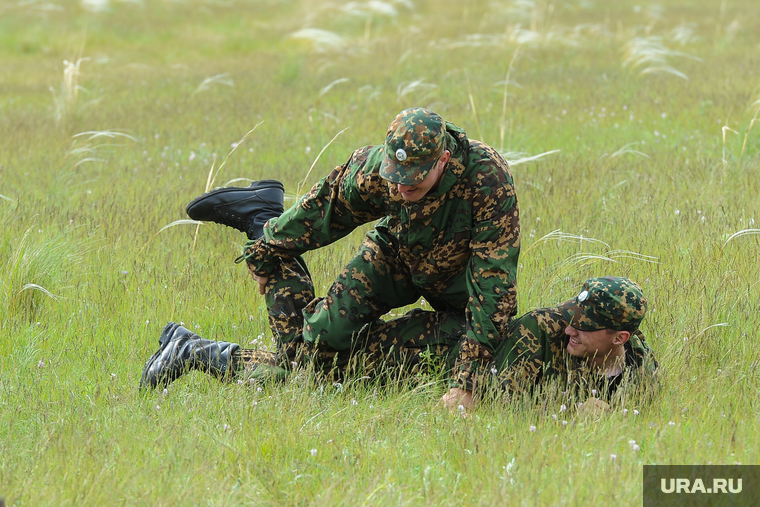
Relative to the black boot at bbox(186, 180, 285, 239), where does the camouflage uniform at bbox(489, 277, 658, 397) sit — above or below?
below

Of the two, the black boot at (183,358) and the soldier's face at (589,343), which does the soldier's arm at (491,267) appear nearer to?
the soldier's face at (589,343)

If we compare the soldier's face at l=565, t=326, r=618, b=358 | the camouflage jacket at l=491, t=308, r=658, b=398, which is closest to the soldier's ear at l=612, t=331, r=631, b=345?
the soldier's face at l=565, t=326, r=618, b=358

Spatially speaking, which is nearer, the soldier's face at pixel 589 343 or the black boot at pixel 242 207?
the soldier's face at pixel 589 343

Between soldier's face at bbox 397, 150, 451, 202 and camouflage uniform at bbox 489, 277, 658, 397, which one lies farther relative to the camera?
camouflage uniform at bbox 489, 277, 658, 397

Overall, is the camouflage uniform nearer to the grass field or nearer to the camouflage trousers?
the grass field

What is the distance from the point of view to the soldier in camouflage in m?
3.47

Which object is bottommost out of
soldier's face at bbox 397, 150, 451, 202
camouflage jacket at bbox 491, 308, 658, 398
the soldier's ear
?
camouflage jacket at bbox 491, 308, 658, 398

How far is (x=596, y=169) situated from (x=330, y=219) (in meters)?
3.87

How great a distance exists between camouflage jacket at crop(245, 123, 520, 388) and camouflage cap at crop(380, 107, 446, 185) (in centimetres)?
19

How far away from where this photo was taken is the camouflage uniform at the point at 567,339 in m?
3.55

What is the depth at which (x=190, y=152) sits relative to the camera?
805 cm

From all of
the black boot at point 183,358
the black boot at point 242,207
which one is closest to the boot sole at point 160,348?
the black boot at point 183,358

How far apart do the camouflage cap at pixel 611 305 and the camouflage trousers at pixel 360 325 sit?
656 mm

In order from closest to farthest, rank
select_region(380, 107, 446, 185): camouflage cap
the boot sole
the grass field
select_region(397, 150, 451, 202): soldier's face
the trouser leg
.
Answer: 1. the grass field
2. select_region(380, 107, 446, 185): camouflage cap
3. select_region(397, 150, 451, 202): soldier's face
4. the boot sole
5. the trouser leg
